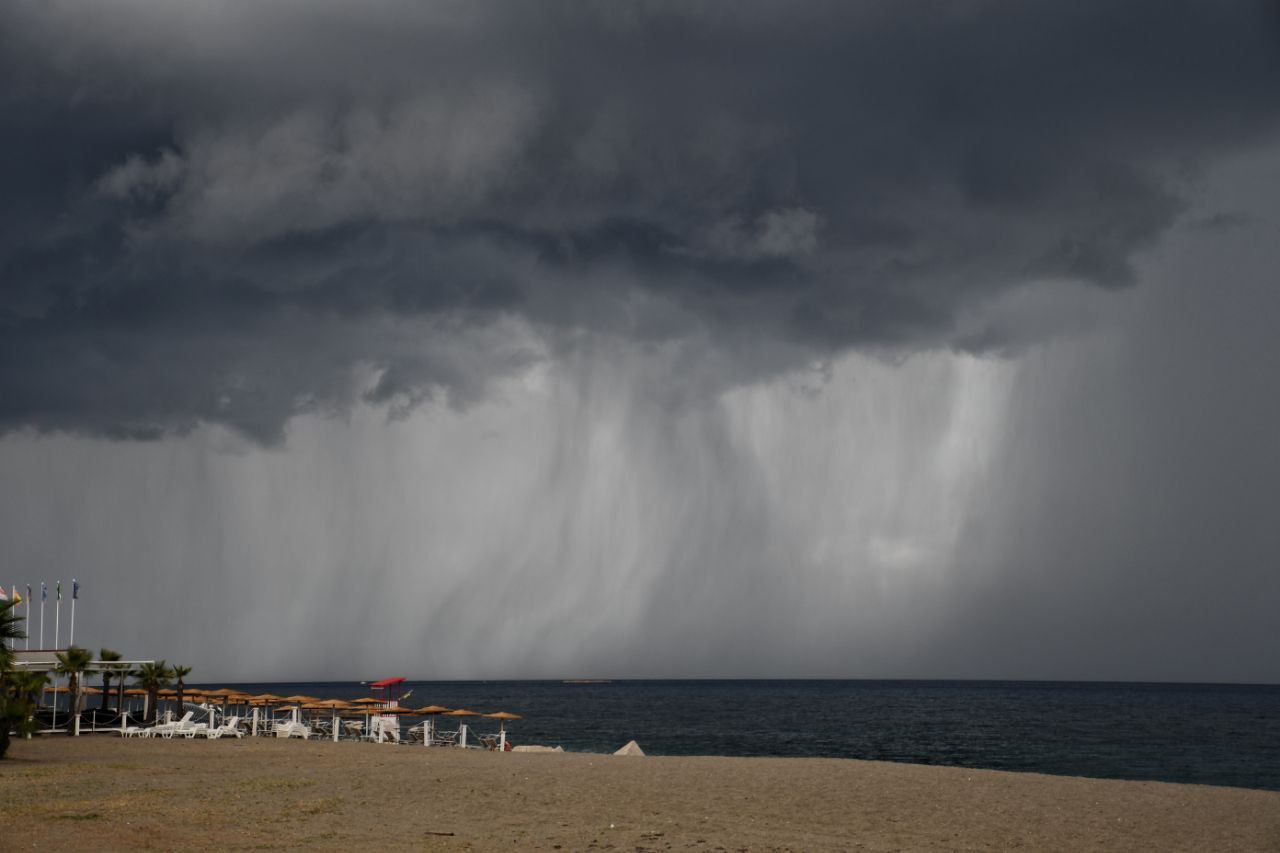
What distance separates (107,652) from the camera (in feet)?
208

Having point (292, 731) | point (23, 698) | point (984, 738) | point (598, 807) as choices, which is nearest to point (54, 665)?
point (292, 731)

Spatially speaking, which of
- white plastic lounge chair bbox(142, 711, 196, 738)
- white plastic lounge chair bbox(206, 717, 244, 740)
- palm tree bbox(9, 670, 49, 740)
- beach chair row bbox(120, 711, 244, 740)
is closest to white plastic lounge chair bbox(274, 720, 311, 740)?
white plastic lounge chair bbox(206, 717, 244, 740)

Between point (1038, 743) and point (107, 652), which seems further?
point (1038, 743)

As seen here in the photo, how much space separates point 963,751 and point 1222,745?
24.6 m

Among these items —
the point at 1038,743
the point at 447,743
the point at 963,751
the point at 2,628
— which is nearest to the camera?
the point at 2,628

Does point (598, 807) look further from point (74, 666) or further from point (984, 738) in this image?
point (984, 738)

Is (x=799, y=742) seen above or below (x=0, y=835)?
below

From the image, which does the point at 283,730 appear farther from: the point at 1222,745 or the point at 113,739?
the point at 1222,745

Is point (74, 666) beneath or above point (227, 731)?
above

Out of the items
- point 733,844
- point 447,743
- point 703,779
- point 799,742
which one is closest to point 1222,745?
point 799,742

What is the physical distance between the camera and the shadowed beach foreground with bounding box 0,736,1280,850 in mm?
19938

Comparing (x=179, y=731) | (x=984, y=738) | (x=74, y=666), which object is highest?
(x=74, y=666)

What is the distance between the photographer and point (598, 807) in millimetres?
24734

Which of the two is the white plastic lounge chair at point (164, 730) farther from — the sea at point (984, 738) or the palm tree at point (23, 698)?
the sea at point (984, 738)
